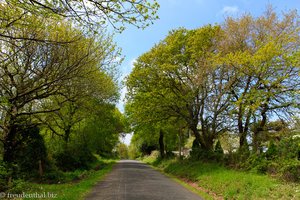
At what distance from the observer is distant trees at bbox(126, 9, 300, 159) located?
1850 centimetres

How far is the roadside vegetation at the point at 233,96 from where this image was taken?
15.6 m

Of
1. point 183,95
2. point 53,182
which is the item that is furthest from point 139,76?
point 53,182

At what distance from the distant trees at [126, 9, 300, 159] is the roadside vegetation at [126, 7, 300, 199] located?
7 centimetres

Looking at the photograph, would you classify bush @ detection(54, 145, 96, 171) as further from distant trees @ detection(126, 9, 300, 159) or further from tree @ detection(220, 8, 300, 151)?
tree @ detection(220, 8, 300, 151)

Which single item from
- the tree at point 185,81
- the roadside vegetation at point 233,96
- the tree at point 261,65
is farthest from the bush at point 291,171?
the tree at point 185,81

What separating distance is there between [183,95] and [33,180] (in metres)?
13.6

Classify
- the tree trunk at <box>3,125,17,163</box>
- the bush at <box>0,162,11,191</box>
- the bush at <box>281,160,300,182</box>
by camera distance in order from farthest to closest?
the tree trunk at <box>3,125,17,163</box>
the bush at <box>281,160,300,182</box>
the bush at <box>0,162,11,191</box>

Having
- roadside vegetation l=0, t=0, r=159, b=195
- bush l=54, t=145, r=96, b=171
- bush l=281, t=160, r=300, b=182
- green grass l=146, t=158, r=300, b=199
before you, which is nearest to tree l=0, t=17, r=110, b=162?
roadside vegetation l=0, t=0, r=159, b=195

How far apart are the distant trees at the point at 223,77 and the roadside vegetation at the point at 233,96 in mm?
66

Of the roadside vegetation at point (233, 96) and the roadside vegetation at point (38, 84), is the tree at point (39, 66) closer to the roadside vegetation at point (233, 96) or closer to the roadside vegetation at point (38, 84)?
the roadside vegetation at point (38, 84)

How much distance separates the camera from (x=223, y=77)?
23062mm

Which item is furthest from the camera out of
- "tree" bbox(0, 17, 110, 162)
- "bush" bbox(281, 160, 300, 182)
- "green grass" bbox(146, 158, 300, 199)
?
"bush" bbox(281, 160, 300, 182)

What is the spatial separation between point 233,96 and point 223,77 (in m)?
1.73

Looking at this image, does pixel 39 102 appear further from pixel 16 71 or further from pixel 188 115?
pixel 188 115
